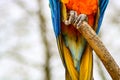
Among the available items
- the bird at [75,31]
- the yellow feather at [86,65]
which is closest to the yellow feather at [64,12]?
the bird at [75,31]

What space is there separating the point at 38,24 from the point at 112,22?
1.90 metres

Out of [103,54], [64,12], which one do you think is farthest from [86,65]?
[64,12]

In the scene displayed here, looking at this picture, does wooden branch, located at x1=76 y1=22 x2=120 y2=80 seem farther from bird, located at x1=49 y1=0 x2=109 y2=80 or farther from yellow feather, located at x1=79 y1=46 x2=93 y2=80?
yellow feather, located at x1=79 y1=46 x2=93 y2=80

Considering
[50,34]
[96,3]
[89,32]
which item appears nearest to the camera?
[89,32]

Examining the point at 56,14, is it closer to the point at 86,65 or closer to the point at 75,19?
the point at 75,19

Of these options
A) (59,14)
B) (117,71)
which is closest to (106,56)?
(117,71)

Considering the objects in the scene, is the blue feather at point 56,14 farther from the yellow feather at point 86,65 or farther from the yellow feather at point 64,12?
the yellow feather at point 86,65

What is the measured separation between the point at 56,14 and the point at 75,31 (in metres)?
0.19

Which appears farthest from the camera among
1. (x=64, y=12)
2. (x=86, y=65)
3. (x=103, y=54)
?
(x=64, y=12)

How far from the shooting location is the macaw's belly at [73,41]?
2569mm

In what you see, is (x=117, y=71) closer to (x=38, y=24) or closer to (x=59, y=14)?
(x=59, y=14)

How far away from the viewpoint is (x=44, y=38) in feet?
30.2

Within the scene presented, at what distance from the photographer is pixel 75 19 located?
245cm

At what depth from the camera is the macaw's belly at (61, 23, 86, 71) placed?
8.43ft
